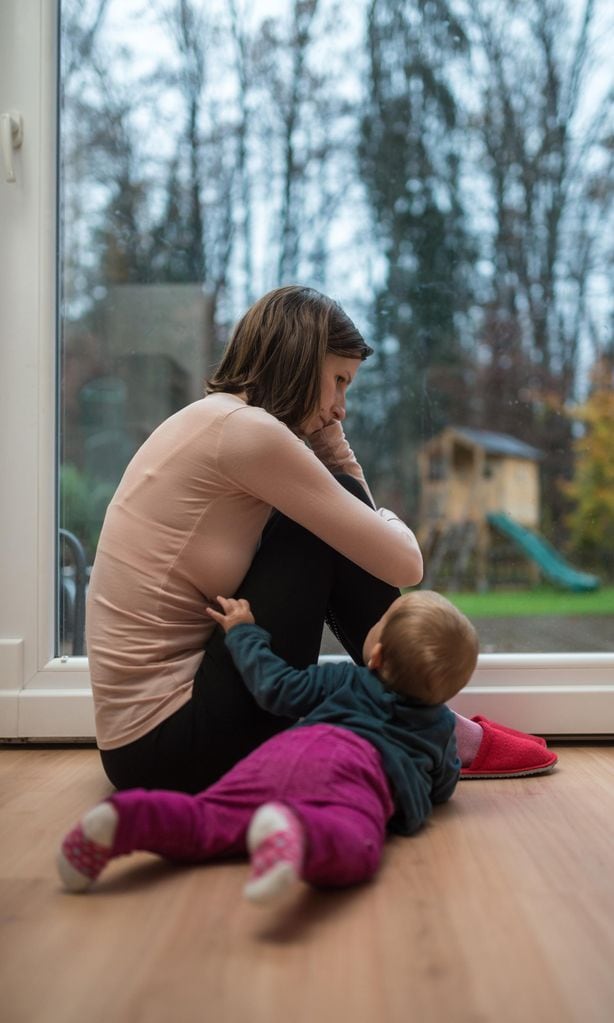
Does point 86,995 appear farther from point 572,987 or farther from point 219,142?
point 219,142

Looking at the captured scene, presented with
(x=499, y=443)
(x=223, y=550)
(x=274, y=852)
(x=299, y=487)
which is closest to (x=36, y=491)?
(x=223, y=550)

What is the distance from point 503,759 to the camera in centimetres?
160

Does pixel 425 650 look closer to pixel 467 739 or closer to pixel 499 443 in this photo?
pixel 467 739

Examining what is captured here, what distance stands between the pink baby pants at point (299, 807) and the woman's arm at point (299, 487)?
11.6 inches

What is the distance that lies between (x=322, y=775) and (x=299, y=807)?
0.14 m

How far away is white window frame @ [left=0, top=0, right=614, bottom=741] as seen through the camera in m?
1.83

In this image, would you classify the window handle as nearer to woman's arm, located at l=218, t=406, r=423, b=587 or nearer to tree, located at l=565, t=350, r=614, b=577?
woman's arm, located at l=218, t=406, r=423, b=587

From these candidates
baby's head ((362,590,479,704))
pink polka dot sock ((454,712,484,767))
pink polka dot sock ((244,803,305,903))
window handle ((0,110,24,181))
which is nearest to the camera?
pink polka dot sock ((244,803,305,903))

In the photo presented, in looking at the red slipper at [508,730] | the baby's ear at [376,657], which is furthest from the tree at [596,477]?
the baby's ear at [376,657]

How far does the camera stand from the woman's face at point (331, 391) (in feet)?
4.83

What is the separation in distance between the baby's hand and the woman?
0.07 feet

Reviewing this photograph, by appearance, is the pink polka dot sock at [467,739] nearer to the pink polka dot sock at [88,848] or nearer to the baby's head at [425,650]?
the baby's head at [425,650]

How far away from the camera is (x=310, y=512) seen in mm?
1374

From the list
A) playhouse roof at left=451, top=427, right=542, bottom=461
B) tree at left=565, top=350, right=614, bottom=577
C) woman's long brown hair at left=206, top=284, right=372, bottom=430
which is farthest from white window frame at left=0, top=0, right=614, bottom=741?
woman's long brown hair at left=206, top=284, right=372, bottom=430
